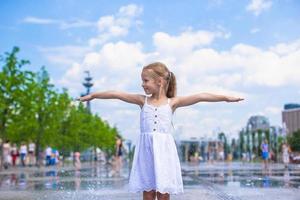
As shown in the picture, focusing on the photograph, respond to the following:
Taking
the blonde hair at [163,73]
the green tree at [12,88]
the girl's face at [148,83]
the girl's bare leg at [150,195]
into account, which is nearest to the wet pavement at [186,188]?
the girl's bare leg at [150,195]

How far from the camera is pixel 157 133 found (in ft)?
17.8

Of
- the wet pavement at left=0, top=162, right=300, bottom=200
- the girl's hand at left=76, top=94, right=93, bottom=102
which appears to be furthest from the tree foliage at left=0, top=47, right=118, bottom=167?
the girl's hand at left=76, top=94, right=93, bottom=102

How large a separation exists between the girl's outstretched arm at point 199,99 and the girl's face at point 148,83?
11.6 inches

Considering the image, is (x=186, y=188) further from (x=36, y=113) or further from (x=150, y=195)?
(x=36, y=113)

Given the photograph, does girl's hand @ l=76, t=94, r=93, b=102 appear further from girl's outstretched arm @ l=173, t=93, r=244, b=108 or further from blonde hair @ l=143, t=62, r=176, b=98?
girl's outstretched arm @ l=173, t=93, r=244, b=108

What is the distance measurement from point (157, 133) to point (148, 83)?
1.61 ft

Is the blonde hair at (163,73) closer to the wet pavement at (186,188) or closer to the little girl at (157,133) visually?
the little girl at (157,133)

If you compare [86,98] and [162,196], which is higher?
[86,98]

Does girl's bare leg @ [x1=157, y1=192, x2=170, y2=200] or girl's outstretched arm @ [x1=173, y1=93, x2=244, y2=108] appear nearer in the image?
girl's bare leg @ [x1=157, y1=192, x2=170, y2=200]

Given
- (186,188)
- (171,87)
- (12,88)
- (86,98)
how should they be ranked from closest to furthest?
(171,87) → (86,98) → (186,188) → (12,88)

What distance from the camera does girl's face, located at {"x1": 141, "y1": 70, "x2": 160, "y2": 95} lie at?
546 cm

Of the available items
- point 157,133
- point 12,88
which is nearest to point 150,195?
point 157,133

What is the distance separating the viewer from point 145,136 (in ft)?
17.9

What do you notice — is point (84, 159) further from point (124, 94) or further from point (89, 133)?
point (124, 94)
